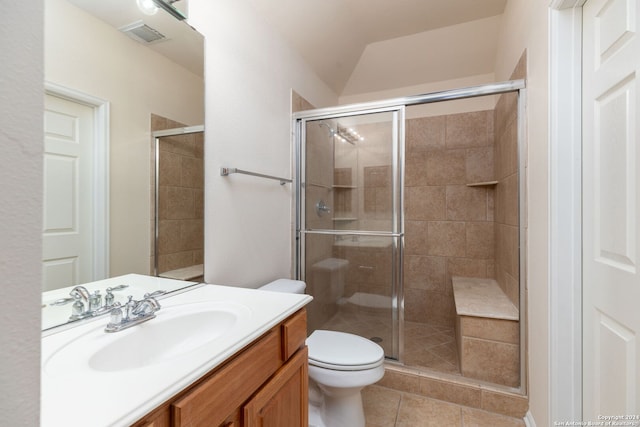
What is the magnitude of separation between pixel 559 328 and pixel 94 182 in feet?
6.04

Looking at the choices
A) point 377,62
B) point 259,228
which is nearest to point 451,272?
point 259,228

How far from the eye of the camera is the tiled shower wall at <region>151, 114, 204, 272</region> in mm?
1178

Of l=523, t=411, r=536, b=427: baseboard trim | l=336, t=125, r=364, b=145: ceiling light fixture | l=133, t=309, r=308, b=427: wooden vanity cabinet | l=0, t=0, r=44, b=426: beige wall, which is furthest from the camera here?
l=336, t=125, r=364, b=145: ceiling light fixture

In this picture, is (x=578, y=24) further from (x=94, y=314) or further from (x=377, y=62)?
(x=94, y=314)

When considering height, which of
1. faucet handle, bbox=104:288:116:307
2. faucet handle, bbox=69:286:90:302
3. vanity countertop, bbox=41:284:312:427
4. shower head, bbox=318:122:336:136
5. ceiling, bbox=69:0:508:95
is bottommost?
vanity countertop, bbox=41:284:312:427

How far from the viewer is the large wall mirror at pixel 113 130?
835 millimetres

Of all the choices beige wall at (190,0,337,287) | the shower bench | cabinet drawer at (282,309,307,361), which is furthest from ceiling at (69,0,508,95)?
the shower bench

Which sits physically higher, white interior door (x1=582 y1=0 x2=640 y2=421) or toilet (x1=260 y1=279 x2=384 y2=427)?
white interior door (x1=582 y1=0 x2=640 y2=421)

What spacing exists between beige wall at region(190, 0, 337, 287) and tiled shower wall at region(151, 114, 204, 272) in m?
0.05

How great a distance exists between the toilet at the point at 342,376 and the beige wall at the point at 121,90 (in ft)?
3.14

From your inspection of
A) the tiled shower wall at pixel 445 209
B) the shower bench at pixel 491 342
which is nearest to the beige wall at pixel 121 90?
the shower bench at pixel 491 342

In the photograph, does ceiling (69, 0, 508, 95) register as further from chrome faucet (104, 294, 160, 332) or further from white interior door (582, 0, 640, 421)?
white interior door (582, 0, 640, 421)

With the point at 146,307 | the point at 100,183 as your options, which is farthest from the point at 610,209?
the point at 100,183

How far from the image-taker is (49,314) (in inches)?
31.9
